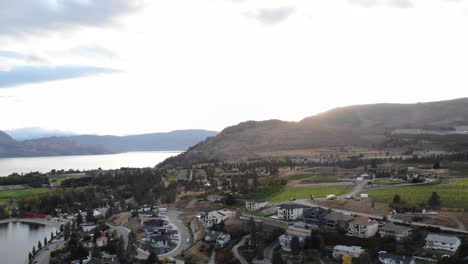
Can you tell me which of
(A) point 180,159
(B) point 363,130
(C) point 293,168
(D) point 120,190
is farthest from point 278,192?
(B) point 363,130

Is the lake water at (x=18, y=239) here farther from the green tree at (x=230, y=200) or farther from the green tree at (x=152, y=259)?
the green tree at (x=230, y=200)

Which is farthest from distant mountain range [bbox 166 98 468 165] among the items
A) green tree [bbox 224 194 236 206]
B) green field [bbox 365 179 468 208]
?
green tree [bbox 224 194 236 206]

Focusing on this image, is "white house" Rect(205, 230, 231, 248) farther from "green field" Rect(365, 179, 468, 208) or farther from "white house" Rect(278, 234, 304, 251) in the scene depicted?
"green field" Rect(365, 179, 468, 208)

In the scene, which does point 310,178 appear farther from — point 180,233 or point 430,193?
point 180,233

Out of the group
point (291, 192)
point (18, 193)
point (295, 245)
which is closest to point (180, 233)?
point (295, 245)

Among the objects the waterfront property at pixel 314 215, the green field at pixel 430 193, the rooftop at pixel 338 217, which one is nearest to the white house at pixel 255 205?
the waterfront property at pixel 314 215

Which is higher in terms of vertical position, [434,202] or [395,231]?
[434,202]
